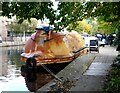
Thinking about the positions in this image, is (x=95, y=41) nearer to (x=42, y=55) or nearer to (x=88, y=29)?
(x=42, y=55)

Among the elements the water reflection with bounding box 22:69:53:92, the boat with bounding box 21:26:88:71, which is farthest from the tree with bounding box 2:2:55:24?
the boat with bounding box 21:26:88:71

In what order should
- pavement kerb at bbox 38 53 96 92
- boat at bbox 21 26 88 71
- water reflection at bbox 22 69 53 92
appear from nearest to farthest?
1. pavement kerb at bbox 38 53 96 92
2. water reflection at bbox 22 69 53 92
3. boat at bbox 21 26 88 71

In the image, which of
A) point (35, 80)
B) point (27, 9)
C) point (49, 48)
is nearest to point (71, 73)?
point (35, 80)

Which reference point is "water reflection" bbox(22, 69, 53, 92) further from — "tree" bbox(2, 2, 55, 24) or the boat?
"tree" bbox(2, 2, 55, 24)

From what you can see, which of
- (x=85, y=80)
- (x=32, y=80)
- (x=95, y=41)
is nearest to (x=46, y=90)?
(x=85, y=80)

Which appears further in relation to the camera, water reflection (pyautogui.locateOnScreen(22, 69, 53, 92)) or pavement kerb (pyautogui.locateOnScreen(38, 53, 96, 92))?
water reflection (pyautogui.locateOnScreen(22, 69, 53, 92))

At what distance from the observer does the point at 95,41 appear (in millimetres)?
38812

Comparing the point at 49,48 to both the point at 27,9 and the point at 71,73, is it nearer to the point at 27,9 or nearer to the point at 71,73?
the point at 71,73

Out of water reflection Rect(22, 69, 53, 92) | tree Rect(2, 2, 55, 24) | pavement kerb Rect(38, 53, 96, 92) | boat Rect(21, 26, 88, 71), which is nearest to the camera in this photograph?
tree Rect(2, 2, 55, 24)

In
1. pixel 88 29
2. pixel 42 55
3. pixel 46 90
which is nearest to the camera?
pixel 46 90

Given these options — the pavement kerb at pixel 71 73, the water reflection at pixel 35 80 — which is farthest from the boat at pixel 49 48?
the pavement kerb at pixel 71 73

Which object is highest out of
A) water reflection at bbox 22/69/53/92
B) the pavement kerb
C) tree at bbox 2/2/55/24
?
tree at bbox 2/2/55/24

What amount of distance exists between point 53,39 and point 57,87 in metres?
15.0

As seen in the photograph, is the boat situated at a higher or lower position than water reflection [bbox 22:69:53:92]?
higher
